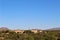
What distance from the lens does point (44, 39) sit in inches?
1826

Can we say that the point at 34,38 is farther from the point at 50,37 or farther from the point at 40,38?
the point at 50,37

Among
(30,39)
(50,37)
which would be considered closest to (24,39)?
(30,39)

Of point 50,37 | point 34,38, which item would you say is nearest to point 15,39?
point 34,38

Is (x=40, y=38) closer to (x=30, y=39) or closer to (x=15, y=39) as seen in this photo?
(x=30, y=39)

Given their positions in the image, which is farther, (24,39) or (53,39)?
(53,39)

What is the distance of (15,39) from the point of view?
48.0 m

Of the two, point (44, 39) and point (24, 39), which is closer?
point (24, 39)

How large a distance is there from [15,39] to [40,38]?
6.67m

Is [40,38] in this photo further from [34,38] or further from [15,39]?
[15,39]

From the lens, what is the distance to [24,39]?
42.9m

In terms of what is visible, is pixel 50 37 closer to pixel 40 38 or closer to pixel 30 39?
pixel 40 38

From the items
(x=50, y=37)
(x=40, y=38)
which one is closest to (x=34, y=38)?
(x=40, y=38)

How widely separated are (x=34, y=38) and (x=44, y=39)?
2629mm

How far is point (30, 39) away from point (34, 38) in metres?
2.25
